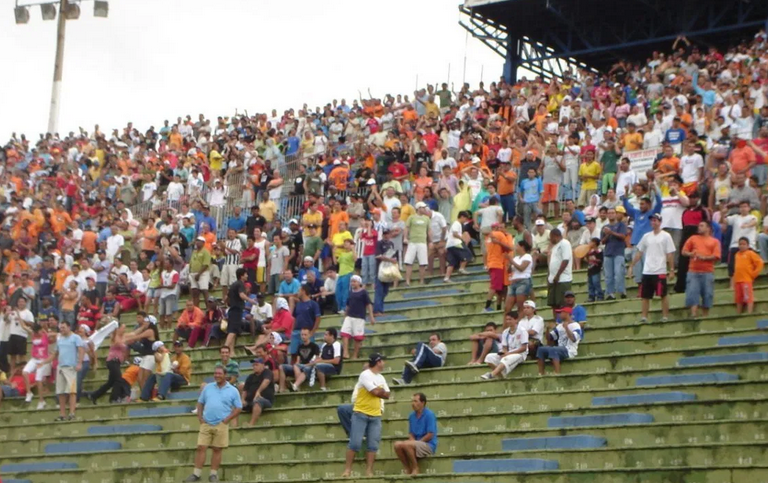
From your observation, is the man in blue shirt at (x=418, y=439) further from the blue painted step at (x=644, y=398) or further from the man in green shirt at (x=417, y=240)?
the man in green shirt at (x=417, y=240)

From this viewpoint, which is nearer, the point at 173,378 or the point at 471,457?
the point at 471,457

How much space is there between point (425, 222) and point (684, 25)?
52.3 ft

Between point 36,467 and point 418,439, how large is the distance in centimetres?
727

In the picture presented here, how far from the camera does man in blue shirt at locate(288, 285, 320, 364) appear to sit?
2092cm

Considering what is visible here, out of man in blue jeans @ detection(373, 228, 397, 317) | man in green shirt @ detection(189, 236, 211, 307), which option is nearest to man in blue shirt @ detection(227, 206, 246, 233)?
man in green shirt @ detection(189, 236, 211, 307)

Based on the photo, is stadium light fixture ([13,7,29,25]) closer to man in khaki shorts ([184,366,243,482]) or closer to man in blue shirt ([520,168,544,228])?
man in blue shirt ([520,168,544,228])

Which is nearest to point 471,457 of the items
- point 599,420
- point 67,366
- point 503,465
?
point 503,465

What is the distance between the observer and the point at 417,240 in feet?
75.4

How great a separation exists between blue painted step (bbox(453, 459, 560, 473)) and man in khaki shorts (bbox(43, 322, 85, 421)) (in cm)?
836

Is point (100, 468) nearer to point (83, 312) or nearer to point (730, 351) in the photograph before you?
point (83, 312)

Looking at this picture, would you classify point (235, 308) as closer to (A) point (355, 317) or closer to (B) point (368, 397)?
(A) point (355, 317)

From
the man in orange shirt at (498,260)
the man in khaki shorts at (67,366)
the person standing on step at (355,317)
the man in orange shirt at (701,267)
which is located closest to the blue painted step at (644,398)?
the man in orange shirt at (701,267)

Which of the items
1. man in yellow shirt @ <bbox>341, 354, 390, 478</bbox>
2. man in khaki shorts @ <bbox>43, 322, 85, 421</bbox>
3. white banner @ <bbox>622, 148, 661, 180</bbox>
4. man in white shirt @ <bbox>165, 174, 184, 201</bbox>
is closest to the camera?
man in yellow shirt @ <bbox>341, 354, 390, 478</bbox>

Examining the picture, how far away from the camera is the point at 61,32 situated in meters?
41.3
